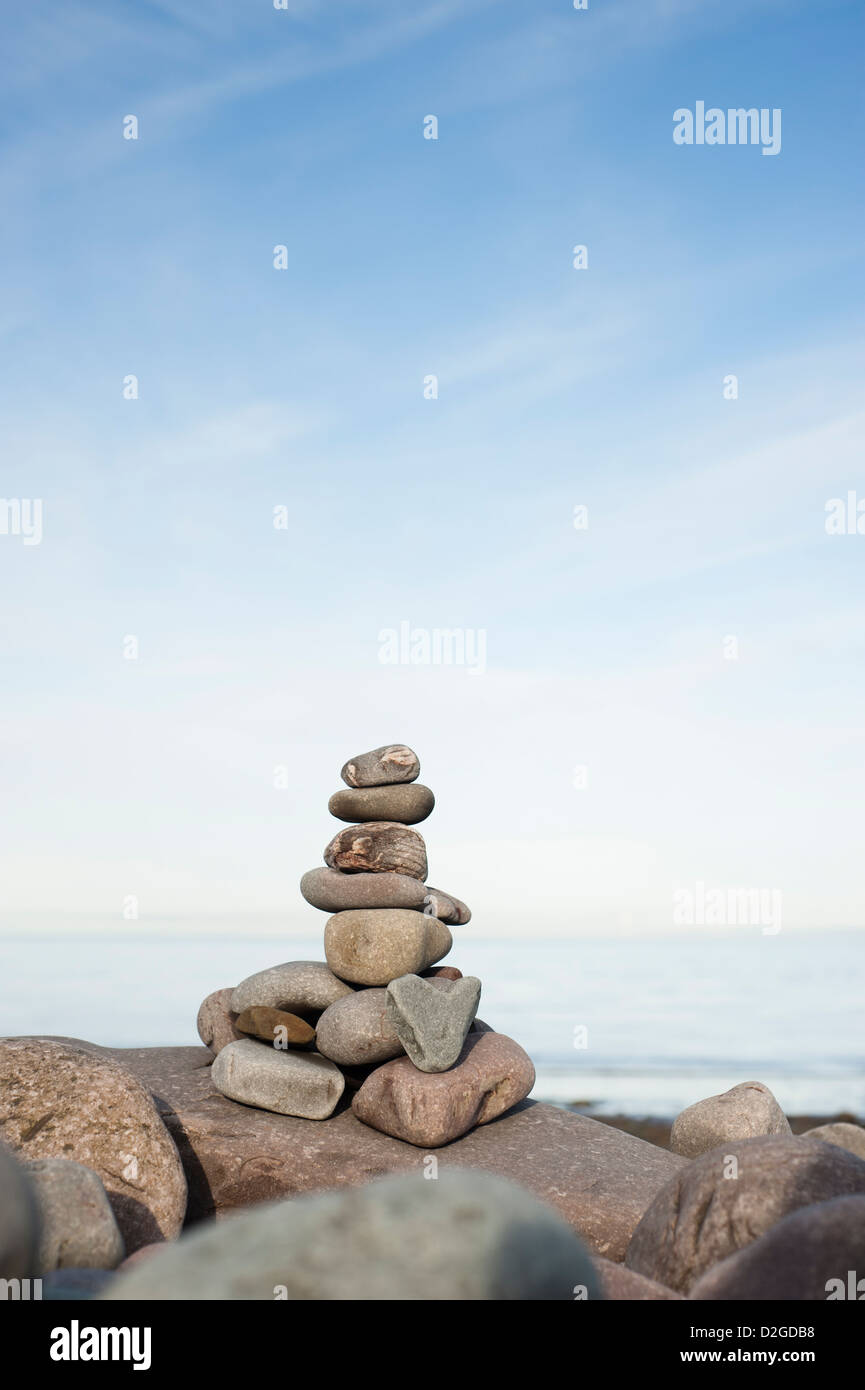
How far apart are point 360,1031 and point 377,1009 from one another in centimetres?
28

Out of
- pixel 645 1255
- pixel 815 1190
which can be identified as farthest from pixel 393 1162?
pixel 815 1190

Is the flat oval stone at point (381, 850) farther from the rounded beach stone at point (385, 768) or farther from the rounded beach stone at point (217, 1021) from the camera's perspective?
the rounded beach stone at point (217, 1021)

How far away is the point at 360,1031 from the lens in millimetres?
10766

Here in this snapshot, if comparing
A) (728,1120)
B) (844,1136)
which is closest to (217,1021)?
(728,1120)

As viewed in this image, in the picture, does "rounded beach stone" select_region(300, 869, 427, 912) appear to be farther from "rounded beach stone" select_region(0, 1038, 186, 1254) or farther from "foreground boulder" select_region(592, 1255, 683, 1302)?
"foreground boulder" select_region(592, 1255, 683, 1302)

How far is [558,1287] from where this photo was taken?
11.7ft

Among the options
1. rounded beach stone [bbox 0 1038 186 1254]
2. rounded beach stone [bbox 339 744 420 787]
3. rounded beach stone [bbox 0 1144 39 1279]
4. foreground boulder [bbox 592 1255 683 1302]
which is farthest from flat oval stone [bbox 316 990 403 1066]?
foreground boulder [bbox 592 1255 683 1302]

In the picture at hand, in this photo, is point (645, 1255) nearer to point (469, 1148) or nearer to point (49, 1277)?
point (49, 1277)

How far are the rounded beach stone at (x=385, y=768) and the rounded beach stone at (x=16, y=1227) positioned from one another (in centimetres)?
729

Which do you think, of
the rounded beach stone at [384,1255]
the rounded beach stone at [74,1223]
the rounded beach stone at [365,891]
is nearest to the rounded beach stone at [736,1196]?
the rounded beach stone at [384,1255]

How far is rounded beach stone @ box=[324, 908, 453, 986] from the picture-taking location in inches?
442

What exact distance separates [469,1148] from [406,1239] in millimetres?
7474

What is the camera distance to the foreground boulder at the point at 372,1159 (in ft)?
30.9

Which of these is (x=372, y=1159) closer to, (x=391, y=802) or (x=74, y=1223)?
(x=391, y=802)
